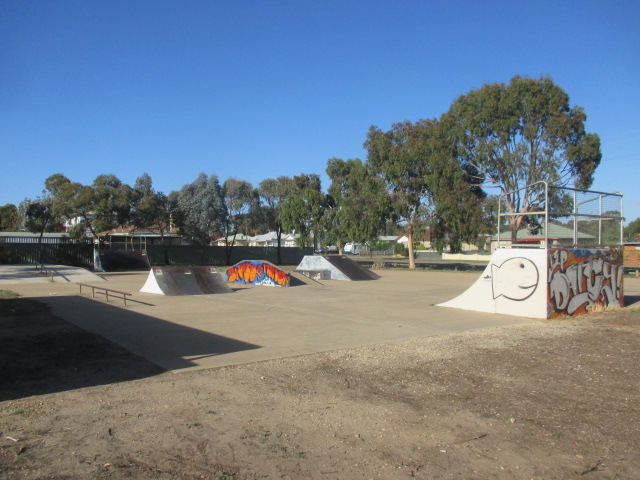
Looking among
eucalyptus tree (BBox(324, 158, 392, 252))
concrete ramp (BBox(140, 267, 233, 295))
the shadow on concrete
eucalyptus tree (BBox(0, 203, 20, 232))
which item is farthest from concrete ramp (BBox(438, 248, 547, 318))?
eucalyptus tree (BBox(0, 203, 20, 232))

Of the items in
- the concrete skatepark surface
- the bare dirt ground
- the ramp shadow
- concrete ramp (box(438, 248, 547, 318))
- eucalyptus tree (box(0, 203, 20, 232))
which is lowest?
the concrete skatepark surface

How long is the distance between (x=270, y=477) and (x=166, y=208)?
40604mm

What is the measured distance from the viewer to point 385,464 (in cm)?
389

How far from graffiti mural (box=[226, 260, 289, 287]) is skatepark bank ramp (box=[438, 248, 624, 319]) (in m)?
9.00

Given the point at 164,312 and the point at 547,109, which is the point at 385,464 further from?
the point at 547,109

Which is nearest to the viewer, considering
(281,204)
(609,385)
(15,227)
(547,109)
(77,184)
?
(609,385)

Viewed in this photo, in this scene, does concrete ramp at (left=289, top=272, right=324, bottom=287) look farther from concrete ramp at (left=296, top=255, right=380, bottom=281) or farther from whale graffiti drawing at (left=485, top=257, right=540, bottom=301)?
whale graffiti drawing at (left=485, top=257, right=540, bottom=301)

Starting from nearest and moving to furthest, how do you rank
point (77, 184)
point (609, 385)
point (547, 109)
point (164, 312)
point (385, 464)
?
point (385, 464) < point (609, 385) < point (164, 312) < point (547, 109) < point (77, 184)

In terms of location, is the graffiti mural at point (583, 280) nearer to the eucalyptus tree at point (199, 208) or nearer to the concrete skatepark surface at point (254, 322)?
the concrete skatepark surface at point (254, 322)

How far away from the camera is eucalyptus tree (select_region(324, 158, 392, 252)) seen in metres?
38.6

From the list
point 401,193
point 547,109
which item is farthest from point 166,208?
point 547,109

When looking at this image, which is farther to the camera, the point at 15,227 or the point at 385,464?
the point at 15,227

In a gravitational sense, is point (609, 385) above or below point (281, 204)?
below

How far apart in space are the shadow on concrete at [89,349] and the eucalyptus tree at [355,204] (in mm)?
28142
